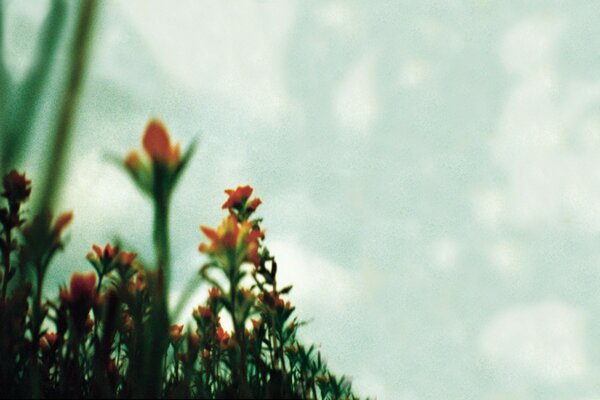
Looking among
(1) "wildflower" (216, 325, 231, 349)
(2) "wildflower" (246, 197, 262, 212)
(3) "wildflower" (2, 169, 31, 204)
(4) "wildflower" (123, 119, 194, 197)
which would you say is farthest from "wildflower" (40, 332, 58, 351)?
(4) "wildflower" (123, 119, 194, 197)

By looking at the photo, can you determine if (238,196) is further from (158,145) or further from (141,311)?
(158,145)

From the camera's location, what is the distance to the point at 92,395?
4.82 ft

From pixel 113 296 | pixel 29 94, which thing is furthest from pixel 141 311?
pixel 29 94

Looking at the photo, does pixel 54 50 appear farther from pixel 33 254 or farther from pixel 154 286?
pixel 154 286

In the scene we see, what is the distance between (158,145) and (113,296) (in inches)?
12.0

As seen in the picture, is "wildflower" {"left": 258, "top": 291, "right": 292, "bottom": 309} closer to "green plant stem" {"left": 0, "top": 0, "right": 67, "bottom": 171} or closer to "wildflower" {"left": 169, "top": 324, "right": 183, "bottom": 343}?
"wildflower" {"left": 169, "top": 324, "right": 183, "bottom": 343}

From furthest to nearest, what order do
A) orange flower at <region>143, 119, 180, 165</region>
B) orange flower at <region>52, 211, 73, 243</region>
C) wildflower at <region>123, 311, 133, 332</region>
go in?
1. wildflower at <region>123, 311, 133, 332</region>
2. orange flower at <region>52, 211, 73, 243</region>
3. orange flower at <region>143, 119, 180, 165</region>

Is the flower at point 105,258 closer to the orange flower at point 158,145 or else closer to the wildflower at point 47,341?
the wildflower at point 47,341

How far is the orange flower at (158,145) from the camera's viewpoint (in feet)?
2.99

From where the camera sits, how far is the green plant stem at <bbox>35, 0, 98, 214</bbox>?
1754mm

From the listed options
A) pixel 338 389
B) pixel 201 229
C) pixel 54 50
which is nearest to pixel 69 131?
pixel 54 50

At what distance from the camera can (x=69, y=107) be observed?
200 cm

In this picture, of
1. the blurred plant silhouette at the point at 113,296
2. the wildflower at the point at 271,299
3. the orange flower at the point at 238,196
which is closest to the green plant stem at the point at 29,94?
the blurred plant silhouette at the point at 113,296

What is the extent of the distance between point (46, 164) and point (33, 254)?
2.58 ft
